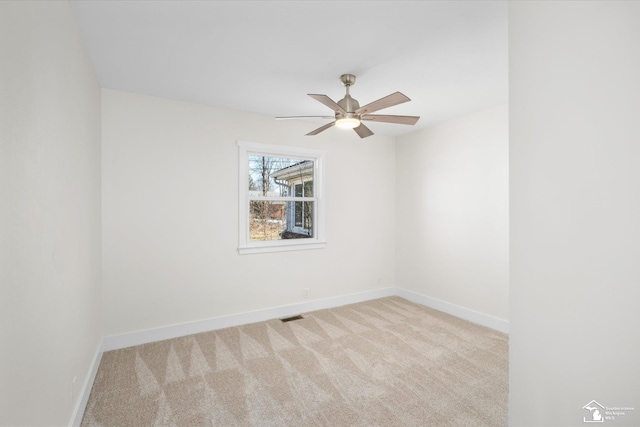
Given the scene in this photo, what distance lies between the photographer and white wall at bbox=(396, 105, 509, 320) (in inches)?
142

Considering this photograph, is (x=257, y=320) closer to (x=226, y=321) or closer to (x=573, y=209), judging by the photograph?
(x=226, y=321)

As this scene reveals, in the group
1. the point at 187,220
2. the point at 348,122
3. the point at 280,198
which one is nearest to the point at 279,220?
the point at 280,198

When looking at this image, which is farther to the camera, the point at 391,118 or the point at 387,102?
the point at 391,118

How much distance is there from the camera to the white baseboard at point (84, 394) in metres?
1.90

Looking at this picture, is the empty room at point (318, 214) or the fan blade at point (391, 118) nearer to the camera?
the empty room at point (318, 214)

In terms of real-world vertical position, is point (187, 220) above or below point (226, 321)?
above

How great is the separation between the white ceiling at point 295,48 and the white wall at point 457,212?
68 cm

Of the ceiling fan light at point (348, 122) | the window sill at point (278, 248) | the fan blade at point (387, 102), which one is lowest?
the window sill at point (278, 248)

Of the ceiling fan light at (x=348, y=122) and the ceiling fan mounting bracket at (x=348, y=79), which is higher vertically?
the ceiling fan mounting bracket at (x=348, y=79)

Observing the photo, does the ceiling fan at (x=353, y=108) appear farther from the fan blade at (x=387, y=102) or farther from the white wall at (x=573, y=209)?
the white wall at (x=573, y=209)

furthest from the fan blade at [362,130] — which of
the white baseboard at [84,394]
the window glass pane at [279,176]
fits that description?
the white baseboard at [84,394]

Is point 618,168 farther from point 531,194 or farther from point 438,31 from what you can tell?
point 438,31

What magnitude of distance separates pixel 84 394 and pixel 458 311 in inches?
159

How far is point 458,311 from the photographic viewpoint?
13.3ft
